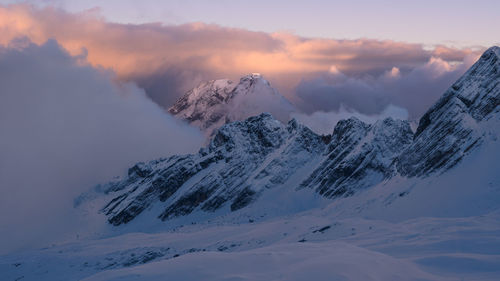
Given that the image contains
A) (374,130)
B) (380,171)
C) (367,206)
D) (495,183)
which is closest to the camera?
(495,183)

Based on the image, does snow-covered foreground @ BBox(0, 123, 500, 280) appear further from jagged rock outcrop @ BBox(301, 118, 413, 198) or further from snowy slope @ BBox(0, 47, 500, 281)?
jagged rock outcrop @ BBox(301, 118, 413, 198)

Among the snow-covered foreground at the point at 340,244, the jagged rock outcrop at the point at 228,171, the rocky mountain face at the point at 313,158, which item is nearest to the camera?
the snow-covered foreground at the point at 340,244

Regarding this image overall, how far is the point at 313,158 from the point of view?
401ft

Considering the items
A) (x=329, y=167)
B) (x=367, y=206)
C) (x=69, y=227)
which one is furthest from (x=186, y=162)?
(x=367, y=206)

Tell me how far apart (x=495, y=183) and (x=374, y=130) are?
155 feet

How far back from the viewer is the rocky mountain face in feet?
243

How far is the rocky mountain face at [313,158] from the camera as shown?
7400cm

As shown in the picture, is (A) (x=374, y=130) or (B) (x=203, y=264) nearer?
(B) (x=203, y=264)

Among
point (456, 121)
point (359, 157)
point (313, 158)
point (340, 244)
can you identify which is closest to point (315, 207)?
point (359, 157)

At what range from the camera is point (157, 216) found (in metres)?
123

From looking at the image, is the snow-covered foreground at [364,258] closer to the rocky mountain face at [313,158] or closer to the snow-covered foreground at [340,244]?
the snow-covered foreground at [340,244]

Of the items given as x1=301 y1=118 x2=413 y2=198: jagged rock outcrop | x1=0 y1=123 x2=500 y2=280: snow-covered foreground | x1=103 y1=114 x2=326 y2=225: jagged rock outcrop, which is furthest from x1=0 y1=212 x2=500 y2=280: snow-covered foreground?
x1=103 y1=114 x2=326 y2=225: jagged rock outcrop

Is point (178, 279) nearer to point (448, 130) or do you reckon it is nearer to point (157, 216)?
point (448, 130)

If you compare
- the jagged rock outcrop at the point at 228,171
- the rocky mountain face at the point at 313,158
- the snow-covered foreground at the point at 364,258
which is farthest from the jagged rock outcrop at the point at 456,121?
the jagged rock outcrop at the point at 228,171
